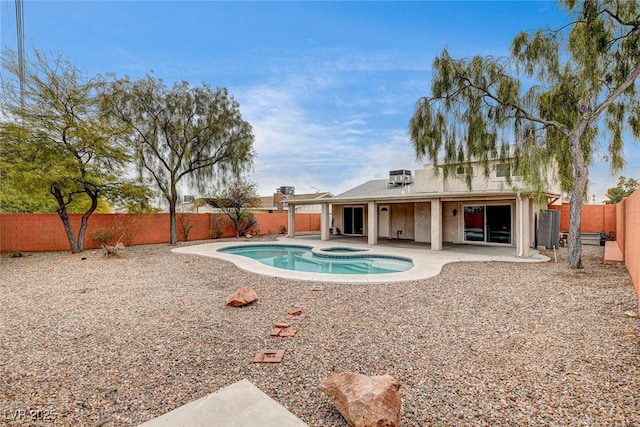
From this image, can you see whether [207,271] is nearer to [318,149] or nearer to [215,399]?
[215,399]

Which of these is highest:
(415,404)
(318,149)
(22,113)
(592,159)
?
(318,149)

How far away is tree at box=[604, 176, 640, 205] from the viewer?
23.8 metres

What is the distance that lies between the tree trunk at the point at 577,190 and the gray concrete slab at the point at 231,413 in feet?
31.4

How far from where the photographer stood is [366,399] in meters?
2.47

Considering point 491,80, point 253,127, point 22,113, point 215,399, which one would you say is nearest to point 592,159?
point 491,80

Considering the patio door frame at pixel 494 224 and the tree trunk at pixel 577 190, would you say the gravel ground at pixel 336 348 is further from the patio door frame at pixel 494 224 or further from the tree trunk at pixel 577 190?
the patio door frame at pixel 494 224

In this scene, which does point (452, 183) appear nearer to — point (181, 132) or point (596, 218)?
point (596, 218)

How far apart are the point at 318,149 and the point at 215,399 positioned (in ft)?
70.2

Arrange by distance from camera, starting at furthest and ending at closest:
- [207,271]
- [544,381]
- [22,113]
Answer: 1. [22,113]
2. [207,271]
3. [544,381]

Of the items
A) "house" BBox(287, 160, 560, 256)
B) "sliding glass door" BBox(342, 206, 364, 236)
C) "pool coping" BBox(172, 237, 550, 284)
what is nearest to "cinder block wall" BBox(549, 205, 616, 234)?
"house" BBox(287, 160, 560, 256)

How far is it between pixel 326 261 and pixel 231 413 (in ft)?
30.8

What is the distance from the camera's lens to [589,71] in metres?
7.61

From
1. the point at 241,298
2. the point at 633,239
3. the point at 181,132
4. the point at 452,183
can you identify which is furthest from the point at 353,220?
the point at 241,298

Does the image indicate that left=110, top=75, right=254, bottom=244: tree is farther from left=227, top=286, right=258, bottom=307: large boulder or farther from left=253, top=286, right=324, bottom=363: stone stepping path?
left=253, top=286, right=324, bottom=363: stone stepping path
